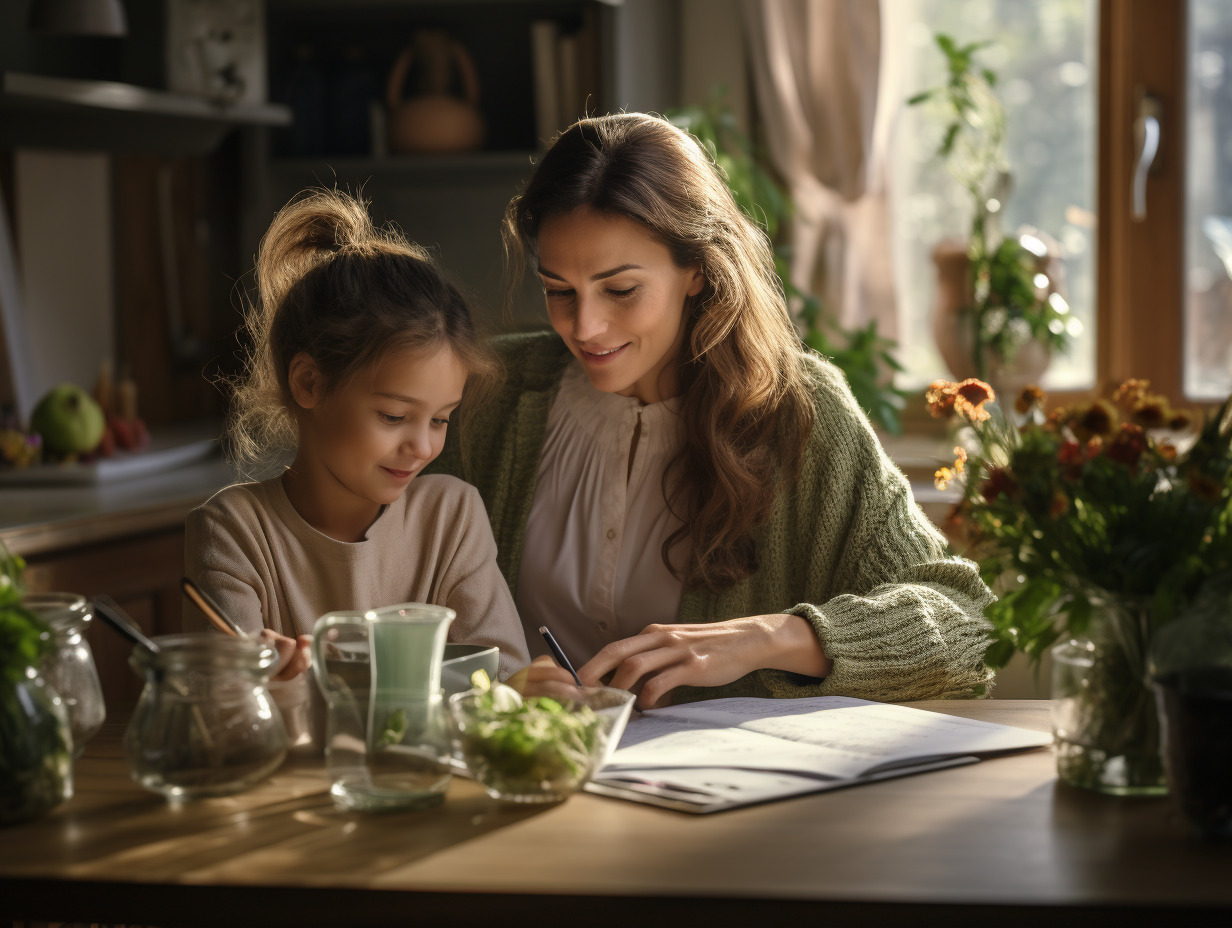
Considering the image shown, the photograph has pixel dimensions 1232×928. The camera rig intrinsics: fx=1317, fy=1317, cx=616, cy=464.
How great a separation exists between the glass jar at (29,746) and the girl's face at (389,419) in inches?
19.8

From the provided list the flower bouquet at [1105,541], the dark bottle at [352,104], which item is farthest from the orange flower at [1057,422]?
the dark bottle at [352,104]

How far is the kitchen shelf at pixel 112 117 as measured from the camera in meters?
2.59

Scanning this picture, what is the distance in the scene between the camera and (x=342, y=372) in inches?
57.2

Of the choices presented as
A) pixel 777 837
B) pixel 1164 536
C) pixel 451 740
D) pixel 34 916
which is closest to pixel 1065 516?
pixel 1164 536

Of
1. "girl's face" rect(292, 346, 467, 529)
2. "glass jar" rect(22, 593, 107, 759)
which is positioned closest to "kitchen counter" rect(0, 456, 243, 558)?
"girl's face" rect(292, 346, 467, 529)

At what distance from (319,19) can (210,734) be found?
2740mm

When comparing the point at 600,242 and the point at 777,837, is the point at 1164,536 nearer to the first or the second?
the point at 777,837

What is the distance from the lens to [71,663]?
105cm

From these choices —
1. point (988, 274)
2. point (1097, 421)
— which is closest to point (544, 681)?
point (1097, 421)

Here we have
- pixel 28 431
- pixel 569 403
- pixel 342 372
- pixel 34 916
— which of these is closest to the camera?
pixel 34 916

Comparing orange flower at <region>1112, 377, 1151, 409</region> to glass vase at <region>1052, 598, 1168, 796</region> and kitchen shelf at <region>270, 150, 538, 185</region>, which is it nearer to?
glass vase at <region>1052, 598, 1168, 796</region>

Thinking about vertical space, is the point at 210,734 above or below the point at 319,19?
below

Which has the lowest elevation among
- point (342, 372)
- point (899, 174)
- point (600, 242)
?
point (342, 372)

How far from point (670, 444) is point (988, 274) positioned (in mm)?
1699
